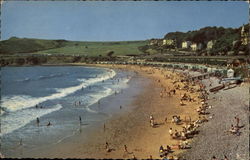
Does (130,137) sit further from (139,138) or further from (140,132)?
(140,132)

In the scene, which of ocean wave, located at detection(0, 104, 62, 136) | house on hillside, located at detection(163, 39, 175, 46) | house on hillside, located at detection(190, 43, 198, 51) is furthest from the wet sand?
house on hillside, located at detection(163, 39, 175, 46)

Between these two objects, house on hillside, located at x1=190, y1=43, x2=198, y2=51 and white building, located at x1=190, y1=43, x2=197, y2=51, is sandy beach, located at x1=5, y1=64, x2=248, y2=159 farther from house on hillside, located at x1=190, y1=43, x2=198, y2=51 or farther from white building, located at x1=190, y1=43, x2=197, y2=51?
white building, located at x1=190, y1=43, x2=197, y2=51

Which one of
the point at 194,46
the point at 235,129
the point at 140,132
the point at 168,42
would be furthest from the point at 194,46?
the point at 235,129

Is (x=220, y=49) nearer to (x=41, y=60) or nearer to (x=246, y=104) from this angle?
(x=246, y=104)

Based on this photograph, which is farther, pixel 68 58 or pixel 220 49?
pixel 68 58

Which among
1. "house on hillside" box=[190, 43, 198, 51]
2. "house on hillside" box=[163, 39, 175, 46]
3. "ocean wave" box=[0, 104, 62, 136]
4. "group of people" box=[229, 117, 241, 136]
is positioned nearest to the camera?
"group of people" box=[229, 117, 241, 136]

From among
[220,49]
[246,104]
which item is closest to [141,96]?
[246,104]

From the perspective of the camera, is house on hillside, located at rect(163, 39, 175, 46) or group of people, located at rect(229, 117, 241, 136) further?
house on hillside, located at rect(163, 39, 175, 46)

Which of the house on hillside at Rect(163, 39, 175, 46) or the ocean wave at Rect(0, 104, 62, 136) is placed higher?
the house on hillside at Rect(163, 39, 175, 46)
